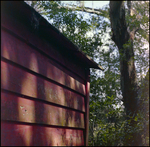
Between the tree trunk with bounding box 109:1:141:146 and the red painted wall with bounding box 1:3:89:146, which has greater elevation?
the tree trunk with bounding box 109:1:141:146

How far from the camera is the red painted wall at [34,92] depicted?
1.93 meters

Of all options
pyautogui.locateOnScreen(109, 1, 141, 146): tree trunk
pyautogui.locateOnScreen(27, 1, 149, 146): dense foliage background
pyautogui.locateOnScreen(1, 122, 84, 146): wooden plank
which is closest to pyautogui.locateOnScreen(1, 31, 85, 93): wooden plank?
pyautogui.locateOnScreen(1, 122, 84, 146): wooden plank

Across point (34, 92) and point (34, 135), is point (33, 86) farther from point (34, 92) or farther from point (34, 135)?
point (34, 135)

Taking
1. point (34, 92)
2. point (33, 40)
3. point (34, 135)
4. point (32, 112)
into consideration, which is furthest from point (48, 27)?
point (34, 135)

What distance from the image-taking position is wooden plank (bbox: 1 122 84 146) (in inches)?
72.9

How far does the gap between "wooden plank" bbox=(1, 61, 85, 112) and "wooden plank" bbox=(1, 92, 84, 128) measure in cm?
8

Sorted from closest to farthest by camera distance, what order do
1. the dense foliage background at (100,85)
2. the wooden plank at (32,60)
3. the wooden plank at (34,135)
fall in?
the wooden plank at (34,135)
the wooden plank at (32,60)
the dense foliage background at (100,85)

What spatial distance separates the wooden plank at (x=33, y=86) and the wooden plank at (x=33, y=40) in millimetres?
399

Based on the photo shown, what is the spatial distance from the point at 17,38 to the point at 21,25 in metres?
0.20

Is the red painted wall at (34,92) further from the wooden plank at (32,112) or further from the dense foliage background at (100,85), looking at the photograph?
the dense foliage background at (100,85)

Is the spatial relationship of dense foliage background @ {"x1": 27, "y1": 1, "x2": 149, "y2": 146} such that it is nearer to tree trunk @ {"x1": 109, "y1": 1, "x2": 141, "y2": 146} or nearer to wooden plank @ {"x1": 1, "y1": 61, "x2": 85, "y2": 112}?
tree trunk @ {"x1": 109, "y1": 1, "x2": 141, "y2": 146}

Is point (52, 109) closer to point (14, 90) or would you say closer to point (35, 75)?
point (35, 75)

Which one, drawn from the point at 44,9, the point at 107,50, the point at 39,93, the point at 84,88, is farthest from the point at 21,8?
the point at 107,50

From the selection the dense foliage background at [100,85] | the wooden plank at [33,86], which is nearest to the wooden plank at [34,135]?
Answer: the wooden plank at [33,86]
